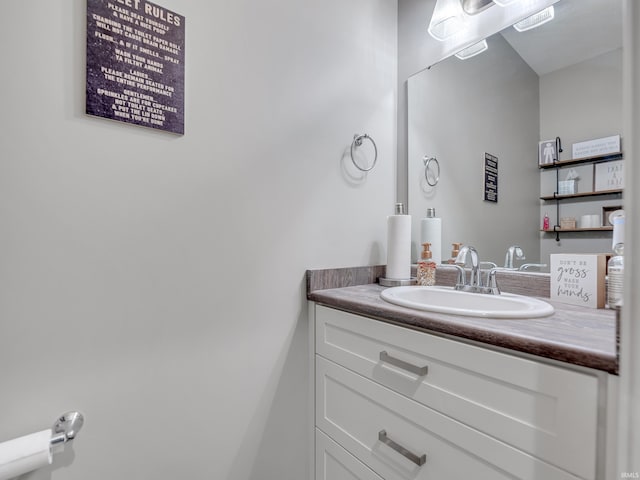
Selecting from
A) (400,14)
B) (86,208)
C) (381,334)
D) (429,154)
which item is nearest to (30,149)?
(86,208)

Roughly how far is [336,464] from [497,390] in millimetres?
695

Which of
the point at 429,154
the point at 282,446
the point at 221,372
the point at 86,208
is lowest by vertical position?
the point at 282,446

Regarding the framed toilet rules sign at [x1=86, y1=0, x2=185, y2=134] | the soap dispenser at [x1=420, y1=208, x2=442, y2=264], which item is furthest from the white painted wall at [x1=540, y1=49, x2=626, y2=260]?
the framed toilet rules sign at [x1=86, y1=0, x2=185, y2=134]

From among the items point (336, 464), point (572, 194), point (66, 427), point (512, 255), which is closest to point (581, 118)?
point (572, 194)

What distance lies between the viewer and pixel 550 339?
1.91ft

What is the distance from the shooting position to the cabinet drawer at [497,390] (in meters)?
0.53

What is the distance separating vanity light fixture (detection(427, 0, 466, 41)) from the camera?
1283 millimetres

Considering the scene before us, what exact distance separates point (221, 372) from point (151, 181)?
0.62m

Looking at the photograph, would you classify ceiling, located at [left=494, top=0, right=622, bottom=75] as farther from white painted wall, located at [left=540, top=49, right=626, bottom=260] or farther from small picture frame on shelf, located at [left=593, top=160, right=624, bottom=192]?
small picture frame on shelf, located at [left=593, top=160, right=624, bottom=192]

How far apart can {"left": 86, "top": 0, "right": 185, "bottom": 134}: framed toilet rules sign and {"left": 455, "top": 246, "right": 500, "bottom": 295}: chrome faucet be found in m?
1.05

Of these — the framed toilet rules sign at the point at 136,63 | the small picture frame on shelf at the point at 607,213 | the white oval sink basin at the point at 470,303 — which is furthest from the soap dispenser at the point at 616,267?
the framed toilet rules sign at the point at 136,63

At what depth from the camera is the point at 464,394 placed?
0.69 metres

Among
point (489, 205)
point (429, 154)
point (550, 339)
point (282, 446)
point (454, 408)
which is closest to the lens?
point (550, 339)

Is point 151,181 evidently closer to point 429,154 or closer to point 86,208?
point 86,208
